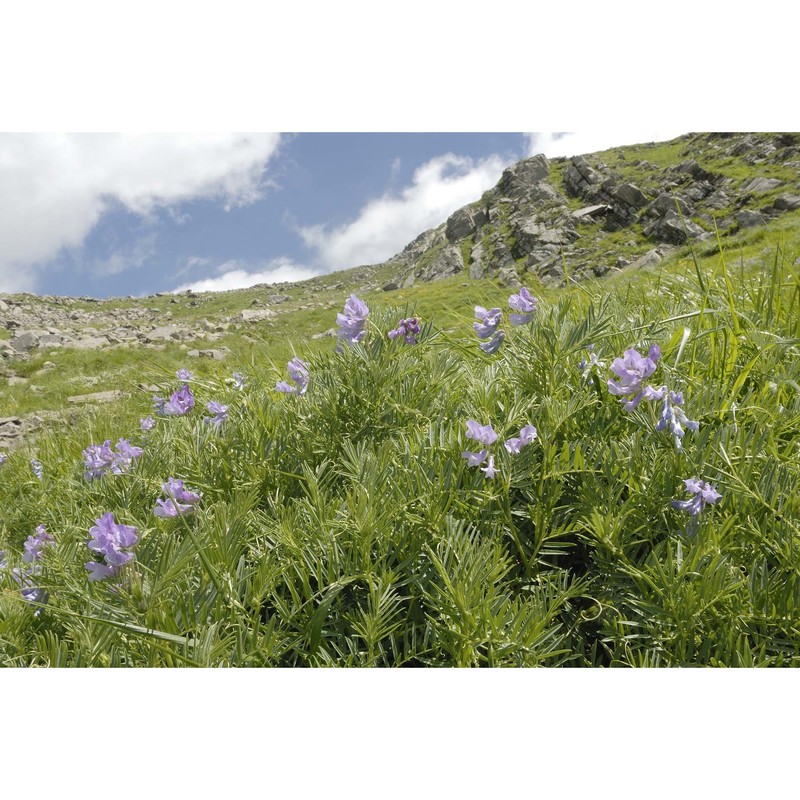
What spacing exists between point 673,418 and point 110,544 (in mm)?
1426

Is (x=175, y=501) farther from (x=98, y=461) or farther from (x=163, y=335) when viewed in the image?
(x=163, y=335)

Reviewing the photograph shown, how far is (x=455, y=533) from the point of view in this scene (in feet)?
4.66

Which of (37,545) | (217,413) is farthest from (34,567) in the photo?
Answer: (217,413)

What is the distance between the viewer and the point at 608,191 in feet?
198

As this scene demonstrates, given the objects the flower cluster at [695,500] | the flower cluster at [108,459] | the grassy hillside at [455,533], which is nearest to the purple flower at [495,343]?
the grassy hillside at [455,533]

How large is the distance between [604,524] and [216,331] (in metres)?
25.3

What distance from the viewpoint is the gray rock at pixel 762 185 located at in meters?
48.3

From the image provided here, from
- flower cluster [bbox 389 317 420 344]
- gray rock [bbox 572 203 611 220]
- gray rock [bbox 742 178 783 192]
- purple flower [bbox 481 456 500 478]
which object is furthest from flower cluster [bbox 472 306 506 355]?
gray rock [bbox 572 203 611 220]

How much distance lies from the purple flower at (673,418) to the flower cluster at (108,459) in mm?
1832

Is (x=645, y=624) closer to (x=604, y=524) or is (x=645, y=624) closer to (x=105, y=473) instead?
(x=604, y=524)

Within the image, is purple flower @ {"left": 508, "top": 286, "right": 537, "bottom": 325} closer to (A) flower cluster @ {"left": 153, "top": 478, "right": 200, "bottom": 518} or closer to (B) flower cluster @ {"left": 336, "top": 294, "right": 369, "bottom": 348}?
(B) flower cluster @ {"left": 336, "top": 294, "right": 369, "bottom": 348}

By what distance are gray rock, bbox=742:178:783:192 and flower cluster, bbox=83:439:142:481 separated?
59173 millimetres

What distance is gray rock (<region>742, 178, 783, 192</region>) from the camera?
48.3 metres

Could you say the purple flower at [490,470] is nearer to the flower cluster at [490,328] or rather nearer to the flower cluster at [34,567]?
the flower cluster at [490,328]
